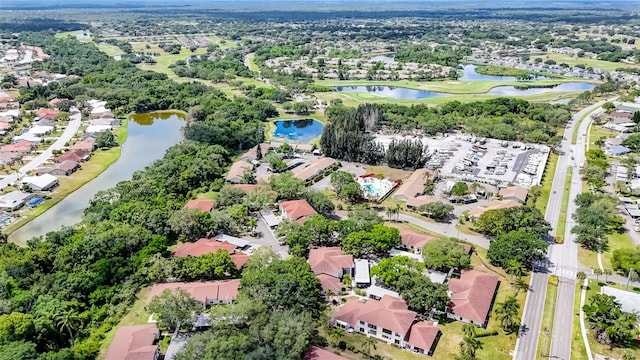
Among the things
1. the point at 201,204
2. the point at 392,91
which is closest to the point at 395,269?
the point at 201,204

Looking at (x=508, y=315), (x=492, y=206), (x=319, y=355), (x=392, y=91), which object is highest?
(x=392, y=91)

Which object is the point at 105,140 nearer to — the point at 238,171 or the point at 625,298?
the point at 238,171

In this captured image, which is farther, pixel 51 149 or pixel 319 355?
pixel 51 149

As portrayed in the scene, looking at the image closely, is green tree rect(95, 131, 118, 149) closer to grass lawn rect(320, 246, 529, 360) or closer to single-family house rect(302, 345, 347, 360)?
grass lawn rect(320, 246, 529, 360)

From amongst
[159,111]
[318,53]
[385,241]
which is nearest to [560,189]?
[385,241]

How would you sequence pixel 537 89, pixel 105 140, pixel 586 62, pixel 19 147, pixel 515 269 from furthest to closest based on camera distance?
pixel 586 62 < pixel 537 89 < pixel 105 140 < pixel 19 147 < pixel 515 269

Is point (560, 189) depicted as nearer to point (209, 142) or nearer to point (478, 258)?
point (478, 258)
